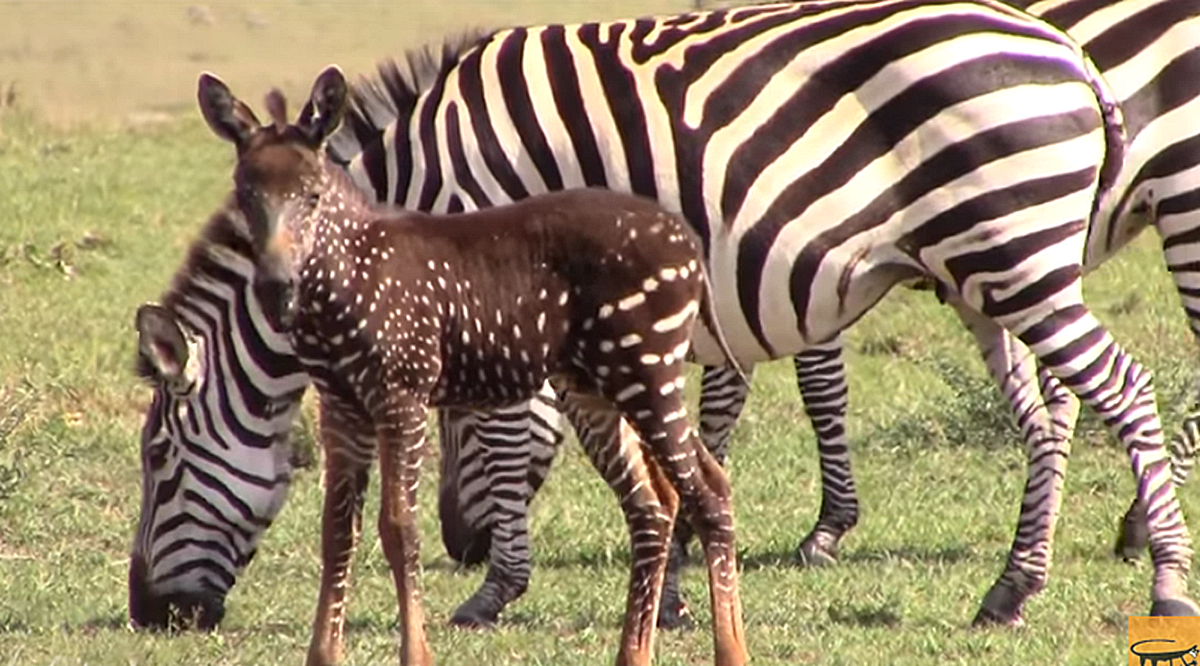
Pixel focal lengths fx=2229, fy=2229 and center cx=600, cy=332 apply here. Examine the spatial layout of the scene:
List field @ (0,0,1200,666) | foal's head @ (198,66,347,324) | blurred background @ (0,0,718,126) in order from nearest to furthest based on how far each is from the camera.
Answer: foal's head @ (198,66,347,324) → field @ (0,0,1200,666) → blurred background @ (0,0,718,126)

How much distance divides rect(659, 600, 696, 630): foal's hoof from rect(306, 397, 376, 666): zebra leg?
1.60 m

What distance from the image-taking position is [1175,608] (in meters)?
7.39

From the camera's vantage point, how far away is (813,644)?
7.20 meters

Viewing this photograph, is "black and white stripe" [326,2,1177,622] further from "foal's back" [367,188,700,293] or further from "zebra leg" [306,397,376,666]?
"zebra leg" [306,397,376,666]

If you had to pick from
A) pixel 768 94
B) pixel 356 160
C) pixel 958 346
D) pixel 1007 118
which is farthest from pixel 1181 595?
pixel 958 346

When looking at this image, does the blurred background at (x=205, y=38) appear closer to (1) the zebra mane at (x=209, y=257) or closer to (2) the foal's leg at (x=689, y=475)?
(1) the zebra mane at (x=209, y=257)

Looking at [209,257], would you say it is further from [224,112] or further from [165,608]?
Result: [224,112]

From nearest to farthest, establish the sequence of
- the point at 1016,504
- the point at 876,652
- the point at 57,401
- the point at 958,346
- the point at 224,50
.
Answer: the point at 876,652, the point at 1016,504, the point at 57,401, the point at 958,346, the point at 224,50

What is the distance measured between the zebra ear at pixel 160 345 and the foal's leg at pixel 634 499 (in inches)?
54.7

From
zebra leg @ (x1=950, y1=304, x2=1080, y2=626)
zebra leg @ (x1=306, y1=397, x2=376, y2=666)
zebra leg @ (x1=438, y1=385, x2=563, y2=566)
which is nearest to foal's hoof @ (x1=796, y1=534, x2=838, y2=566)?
zebra leg @ (x1=950, y1=304, x2=1080, y2=626)

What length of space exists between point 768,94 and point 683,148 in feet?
1.15

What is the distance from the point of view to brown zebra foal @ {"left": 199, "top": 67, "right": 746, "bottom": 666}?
623 centimetres

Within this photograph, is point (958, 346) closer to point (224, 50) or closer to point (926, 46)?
point (926, 46)

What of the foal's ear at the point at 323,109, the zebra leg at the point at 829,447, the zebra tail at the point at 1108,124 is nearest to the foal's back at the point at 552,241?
the foal's ear at the point at 323,109
